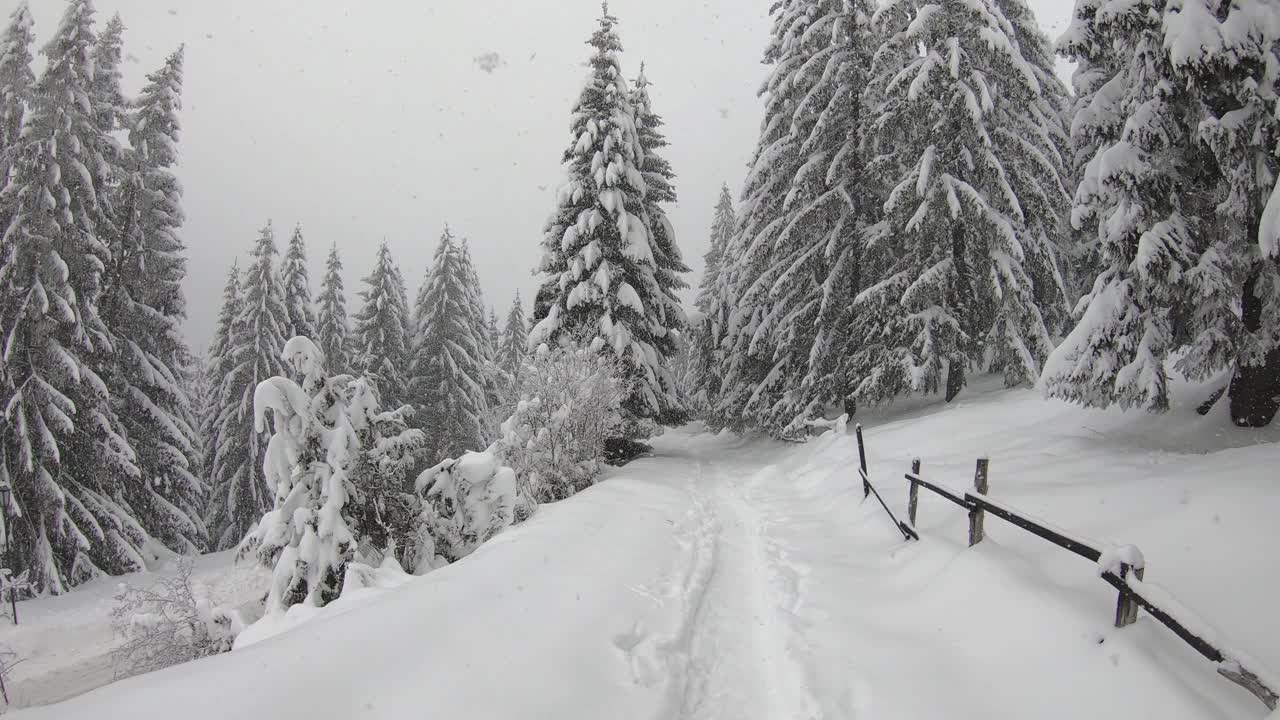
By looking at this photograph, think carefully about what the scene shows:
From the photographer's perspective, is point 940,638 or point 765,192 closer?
point 940,638

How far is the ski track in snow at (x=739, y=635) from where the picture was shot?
15.6ft

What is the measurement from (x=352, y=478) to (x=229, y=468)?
2127 cm

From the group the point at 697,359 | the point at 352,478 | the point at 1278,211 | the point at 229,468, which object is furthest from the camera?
the point at 697,359

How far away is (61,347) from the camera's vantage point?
1512 cm

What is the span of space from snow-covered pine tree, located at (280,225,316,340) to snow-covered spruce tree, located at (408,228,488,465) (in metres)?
4.93

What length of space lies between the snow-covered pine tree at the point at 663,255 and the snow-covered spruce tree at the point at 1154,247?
12209mm

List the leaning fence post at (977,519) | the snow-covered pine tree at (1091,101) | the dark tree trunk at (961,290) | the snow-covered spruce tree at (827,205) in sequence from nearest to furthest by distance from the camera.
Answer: the leaning fence post at (977,519), the snow-covered pine tree at (1091,101), the dark tree trunk at (961,290), the snow-covered spruce tree at (827,205)

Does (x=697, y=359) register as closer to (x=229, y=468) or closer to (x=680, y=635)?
(x=229, y=468)

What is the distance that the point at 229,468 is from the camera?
2462cm

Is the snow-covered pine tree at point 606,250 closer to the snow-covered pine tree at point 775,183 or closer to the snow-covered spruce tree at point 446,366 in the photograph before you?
the snow-covered pine tree at point 775,183

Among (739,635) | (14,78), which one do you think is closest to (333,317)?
(14,78)

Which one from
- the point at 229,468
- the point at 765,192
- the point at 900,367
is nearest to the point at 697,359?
the point at 765,192

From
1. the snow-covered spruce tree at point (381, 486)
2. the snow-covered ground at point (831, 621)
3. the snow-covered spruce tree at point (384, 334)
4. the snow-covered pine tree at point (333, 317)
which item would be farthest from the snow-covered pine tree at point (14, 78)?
the snow-covered ground at point (831, 621)

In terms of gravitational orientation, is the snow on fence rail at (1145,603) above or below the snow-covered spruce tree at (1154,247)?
below
